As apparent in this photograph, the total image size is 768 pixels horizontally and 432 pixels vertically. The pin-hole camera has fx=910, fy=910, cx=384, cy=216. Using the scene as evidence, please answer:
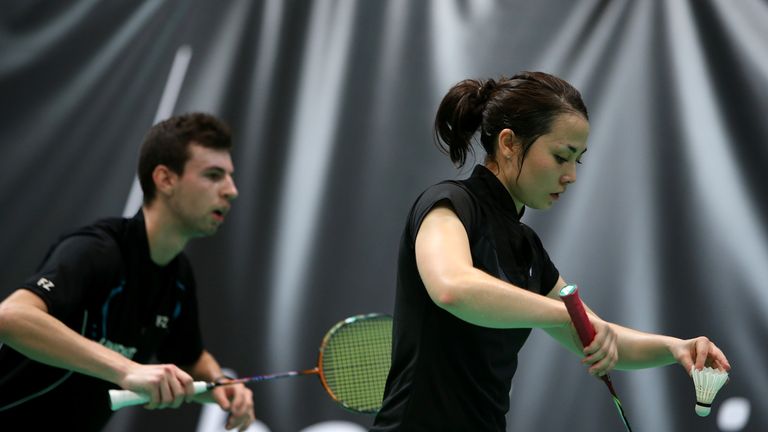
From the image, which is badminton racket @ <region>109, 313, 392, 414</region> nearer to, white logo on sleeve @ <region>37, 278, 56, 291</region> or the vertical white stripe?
white logo on sleeve @ <region>37, 278, 56, 291</region>

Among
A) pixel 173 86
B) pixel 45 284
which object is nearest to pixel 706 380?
pixel 45 284

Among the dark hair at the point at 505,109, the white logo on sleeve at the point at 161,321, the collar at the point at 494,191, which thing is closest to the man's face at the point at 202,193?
the white logo on sleeve at the point at 161,321

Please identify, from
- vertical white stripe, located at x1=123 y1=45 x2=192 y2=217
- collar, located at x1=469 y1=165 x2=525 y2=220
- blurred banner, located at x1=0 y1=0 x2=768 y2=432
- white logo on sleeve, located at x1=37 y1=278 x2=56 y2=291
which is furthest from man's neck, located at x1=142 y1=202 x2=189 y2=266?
collar, located at x1=469 y1=165 x2=525 y2=220

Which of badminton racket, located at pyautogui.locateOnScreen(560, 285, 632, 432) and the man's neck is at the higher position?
the man's neck

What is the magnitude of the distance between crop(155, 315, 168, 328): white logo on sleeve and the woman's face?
155 centimetres

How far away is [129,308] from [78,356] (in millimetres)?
484

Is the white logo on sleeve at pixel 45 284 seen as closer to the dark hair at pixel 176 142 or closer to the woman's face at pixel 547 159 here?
the dark hair at pixel 176 142

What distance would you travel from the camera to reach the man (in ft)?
8.38

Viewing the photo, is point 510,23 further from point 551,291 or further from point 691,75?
point 551,291

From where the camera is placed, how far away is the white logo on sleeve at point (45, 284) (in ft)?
8.76

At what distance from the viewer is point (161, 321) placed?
10.4 feet

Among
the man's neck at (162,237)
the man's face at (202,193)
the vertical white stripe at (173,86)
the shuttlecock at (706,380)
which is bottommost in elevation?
the shuttlecock at (706,380)

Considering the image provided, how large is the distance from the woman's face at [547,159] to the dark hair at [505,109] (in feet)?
0.05

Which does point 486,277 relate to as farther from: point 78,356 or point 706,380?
point 78,356
